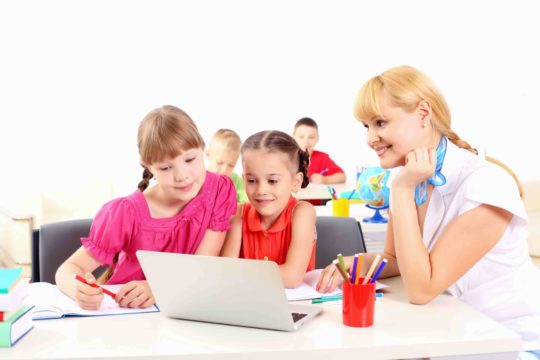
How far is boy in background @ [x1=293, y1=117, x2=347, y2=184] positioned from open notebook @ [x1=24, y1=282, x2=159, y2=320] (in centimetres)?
384

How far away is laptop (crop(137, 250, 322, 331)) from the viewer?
4.03 ft

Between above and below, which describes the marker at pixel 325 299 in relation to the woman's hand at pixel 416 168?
below

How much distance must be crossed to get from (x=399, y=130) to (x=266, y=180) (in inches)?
17.0

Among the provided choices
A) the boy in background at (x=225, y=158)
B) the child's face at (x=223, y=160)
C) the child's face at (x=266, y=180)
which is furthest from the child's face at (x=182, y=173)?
the child's face at (x=223, y=160)

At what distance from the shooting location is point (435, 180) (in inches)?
63.5

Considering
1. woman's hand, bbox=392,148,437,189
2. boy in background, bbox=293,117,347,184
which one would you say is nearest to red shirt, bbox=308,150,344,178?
boy in background, bbox=293,117,347,184

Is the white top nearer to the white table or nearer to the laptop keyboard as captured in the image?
the white table

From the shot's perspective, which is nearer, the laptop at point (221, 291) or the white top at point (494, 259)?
the laptop at point (221, 291)

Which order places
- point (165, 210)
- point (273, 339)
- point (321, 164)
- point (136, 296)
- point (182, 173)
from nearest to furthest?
1. point (273, 339)
2. point (136, 296)
3. point (182, 173)
4. point (165, 210)
5. point (321, 164)

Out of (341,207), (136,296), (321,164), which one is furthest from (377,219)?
(321,164)

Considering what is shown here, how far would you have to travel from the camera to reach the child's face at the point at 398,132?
63.2 inches

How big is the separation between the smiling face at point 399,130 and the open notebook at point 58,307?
2.20 feet

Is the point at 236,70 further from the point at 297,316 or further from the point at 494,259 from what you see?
the point at 297,316

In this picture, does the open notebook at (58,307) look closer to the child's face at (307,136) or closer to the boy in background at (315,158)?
the boy in background at (315,158)
